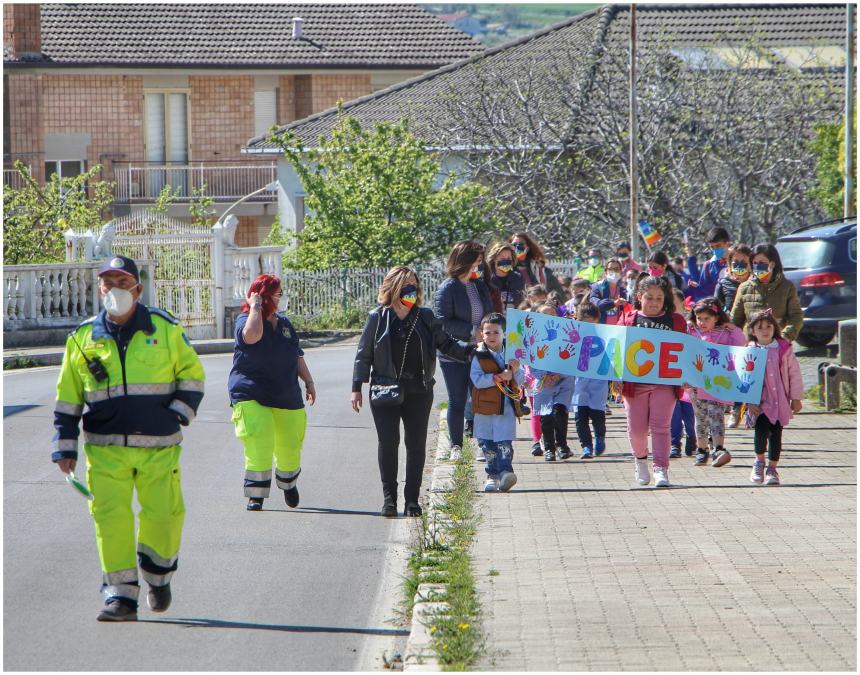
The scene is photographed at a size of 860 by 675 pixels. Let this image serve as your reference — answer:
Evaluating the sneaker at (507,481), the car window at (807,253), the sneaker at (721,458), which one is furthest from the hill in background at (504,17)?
the sneaker at (507,481)

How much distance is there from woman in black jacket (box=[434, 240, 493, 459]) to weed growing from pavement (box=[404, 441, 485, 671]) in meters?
0.74

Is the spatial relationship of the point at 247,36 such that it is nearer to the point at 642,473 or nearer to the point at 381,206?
the point at 381,206

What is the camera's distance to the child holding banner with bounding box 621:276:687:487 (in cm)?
1027

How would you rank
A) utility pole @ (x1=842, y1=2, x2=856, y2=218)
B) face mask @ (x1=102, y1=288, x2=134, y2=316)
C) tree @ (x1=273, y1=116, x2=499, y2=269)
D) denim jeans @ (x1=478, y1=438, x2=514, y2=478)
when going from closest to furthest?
1. face mask @ (x1=102, y1=288, x2=134, y2=316)
2. denim jeans @ (x1=478, y1=438, x2=514, y2=478)
3. utility pole @ (x1=842, y1=2, x2=856, y2=218)
4. tree @ (x1=273, y1=116, x2=499, y2=269)

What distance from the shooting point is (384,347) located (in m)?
9.52

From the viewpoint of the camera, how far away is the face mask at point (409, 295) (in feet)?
31.2

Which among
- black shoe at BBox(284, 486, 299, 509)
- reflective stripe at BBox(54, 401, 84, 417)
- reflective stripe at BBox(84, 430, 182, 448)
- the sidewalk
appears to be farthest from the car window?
reflective stripe at BBox(54, 401, 84, 417)

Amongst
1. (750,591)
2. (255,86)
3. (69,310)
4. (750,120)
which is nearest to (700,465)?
(750,591)

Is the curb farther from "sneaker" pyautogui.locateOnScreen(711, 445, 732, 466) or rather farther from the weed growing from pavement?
"sneaker" pyautogui.locateOnScreen(711, 445, 732, 466)

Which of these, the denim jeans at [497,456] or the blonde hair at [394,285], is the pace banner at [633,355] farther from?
the blonde hair at [394,285]

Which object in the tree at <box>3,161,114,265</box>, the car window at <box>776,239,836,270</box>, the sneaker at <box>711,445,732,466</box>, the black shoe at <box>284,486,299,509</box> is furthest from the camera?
the tree at <box>3,161,114,265</box>

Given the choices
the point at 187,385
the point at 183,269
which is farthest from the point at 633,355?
the point at 183,269

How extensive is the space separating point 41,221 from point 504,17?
154461mm

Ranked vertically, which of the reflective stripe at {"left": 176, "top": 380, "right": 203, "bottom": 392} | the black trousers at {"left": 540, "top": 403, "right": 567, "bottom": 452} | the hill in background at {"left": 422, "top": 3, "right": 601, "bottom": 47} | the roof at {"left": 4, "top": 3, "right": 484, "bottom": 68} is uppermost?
the hill in background at {"left": 422, "top": 3, "right": 601, "bottom": 47}
